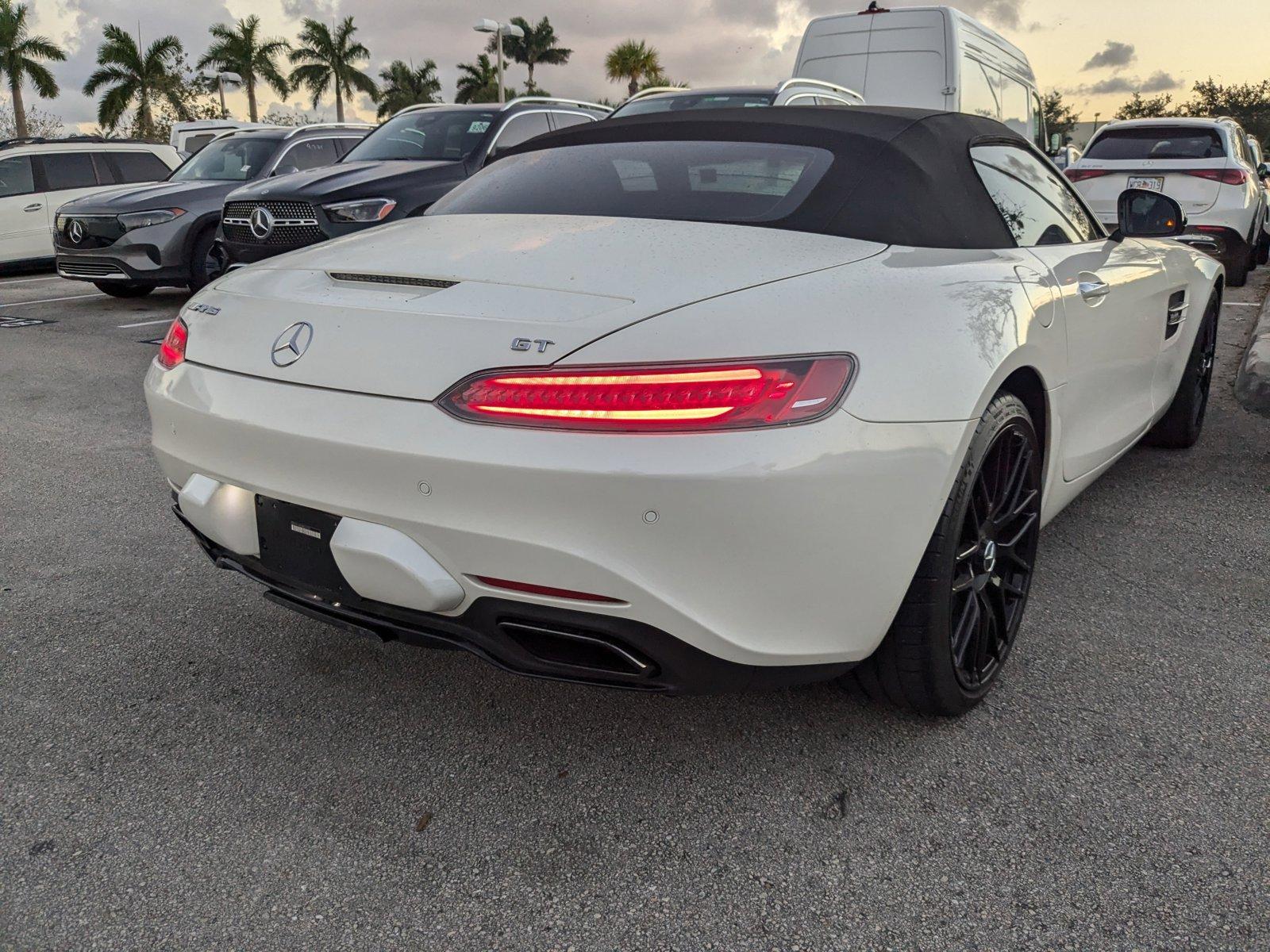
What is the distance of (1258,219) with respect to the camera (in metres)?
10.1

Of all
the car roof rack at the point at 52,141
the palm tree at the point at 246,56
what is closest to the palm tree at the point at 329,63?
the palm tree at the point at 246,56

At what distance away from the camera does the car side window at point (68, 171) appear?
12.3 m

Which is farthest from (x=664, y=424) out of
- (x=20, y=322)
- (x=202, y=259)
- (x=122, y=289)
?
(x=122, y=289)

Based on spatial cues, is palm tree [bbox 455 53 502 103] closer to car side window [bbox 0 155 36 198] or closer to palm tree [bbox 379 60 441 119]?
palm tree [bbox 379 60 441 119]

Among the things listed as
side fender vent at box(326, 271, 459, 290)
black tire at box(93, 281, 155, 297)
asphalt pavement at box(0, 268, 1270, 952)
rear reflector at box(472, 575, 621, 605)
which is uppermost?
side fender vent at box(326, 271, 459, 290)

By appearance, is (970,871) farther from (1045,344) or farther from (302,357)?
(302,357)

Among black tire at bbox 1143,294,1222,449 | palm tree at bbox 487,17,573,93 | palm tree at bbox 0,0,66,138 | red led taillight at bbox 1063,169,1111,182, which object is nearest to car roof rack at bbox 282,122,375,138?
red led taillight at bbox 1063,169,1111,182

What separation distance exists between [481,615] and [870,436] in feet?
2.51

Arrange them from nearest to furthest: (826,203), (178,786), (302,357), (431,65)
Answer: (302,357) < (178,786) < (826,203) < (431,65)

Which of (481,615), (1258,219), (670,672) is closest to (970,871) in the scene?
(670,672)

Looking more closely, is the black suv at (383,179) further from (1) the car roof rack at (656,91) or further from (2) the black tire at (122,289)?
(2) the black tire at (122,289)

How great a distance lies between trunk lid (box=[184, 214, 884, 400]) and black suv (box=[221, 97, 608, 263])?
4.51 m

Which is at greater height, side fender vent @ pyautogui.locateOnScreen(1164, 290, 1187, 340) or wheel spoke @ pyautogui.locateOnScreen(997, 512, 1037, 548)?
side fender vent @ pyautogui.locateOnScreen(1164, 290, 1187, 340)

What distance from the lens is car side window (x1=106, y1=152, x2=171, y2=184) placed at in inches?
500
